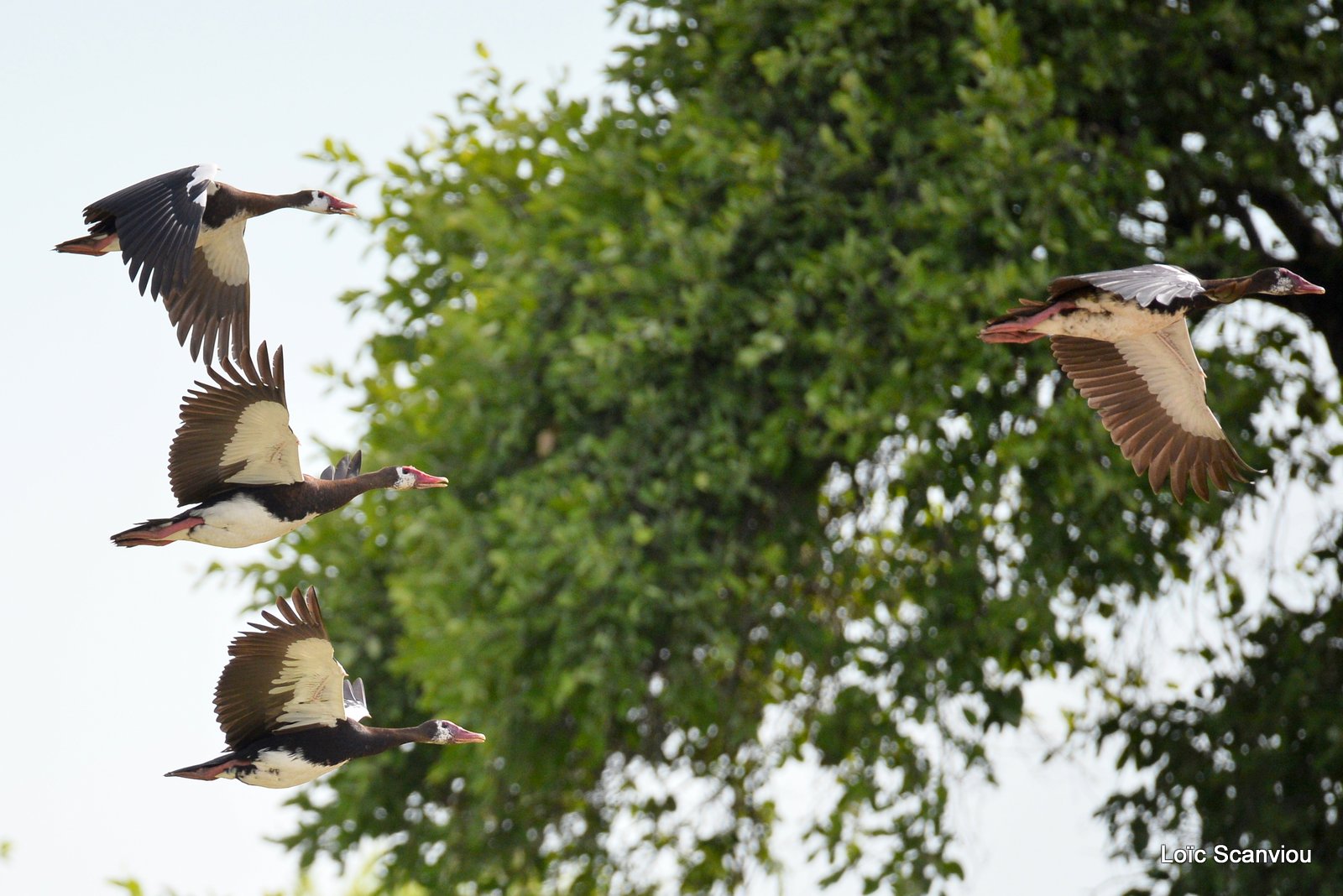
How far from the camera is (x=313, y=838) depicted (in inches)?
331

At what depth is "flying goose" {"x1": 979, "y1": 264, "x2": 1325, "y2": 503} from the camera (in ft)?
13.4

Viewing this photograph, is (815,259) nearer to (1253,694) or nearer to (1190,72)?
(1190,72)

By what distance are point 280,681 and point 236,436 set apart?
61 centimetres

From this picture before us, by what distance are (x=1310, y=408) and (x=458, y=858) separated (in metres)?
4.81

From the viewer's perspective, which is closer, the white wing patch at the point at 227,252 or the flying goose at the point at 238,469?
the flying goose at the point at 238,469

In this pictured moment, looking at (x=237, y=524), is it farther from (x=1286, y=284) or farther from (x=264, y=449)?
(x=1286, y=284)

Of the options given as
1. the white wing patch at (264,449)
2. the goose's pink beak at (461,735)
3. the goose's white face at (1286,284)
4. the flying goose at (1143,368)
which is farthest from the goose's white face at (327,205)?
the goose's white face at (1286,284)

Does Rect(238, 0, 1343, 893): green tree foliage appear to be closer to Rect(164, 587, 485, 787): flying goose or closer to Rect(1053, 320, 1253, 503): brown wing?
Rect(1053, 320, 1253, 503): brown wing

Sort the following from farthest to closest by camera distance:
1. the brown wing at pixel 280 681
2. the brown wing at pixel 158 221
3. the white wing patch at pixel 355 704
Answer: the white wing patch at pixel 355 704 < the brown wing at pixel 158 221 < the brown wing at pixel 280 681

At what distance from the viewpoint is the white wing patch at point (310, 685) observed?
11.9 feet

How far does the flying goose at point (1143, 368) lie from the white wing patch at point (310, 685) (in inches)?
75.4

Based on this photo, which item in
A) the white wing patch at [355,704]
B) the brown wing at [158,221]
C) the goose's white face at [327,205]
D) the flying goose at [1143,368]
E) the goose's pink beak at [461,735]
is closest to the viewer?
the brown wing at [158,221]

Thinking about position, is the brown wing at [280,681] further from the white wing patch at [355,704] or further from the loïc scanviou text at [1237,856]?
the loïc scanviou text at [1237,856]

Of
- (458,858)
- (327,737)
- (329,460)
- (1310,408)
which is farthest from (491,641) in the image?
(1310,408)
